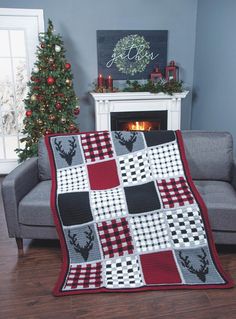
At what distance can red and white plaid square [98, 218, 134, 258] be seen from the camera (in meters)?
2.01

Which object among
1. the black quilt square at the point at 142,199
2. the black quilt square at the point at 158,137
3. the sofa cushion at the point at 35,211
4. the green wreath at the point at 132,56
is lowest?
the sofa cushion at the point at 35,211

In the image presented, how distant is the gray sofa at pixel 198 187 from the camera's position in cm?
207

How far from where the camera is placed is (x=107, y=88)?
4.05 meters

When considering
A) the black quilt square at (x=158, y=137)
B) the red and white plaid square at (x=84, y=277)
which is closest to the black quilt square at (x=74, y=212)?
the red and white plaid square at (x=84, y=277)

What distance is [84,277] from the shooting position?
1.91m

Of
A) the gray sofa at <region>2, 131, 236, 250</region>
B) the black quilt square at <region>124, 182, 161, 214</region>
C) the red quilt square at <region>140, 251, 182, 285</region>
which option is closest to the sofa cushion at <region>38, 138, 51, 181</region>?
the gray sofa at <region>2, 131, 236, 250</region>

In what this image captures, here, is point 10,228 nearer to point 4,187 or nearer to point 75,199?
point 4,187

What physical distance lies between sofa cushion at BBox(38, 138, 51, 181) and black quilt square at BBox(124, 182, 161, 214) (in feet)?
2.40

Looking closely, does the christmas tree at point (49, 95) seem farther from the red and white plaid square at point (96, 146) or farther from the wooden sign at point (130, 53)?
the red and white plaid square at point (96, 146)

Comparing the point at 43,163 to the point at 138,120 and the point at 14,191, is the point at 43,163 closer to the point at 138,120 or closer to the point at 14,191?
the point at 14,191

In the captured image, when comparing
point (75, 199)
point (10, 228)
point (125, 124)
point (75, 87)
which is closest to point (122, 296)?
point (75, 199)

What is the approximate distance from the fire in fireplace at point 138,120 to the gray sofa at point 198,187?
1659 millimetres

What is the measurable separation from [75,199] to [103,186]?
0.23 m

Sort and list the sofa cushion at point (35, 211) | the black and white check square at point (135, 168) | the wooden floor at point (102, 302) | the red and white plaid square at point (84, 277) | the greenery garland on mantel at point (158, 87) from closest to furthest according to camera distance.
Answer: the wooden floor at point (102, 302)
the red and white plaid square at point (84, 277)
the sofa cushion at point (35, 211)
the black and white check square at point (135, 168)
the greenery garland on mantel at point (158, 87)
